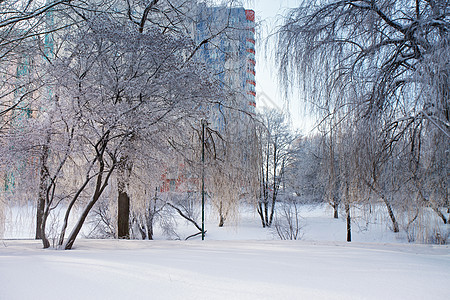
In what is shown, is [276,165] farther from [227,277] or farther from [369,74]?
[227,277]

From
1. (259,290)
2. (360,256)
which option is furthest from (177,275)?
(360,256)

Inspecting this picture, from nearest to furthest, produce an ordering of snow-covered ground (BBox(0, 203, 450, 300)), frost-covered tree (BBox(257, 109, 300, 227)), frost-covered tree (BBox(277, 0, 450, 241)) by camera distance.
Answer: snow-covered ground (BBox(0, 203, 450, 300))
frost-covered tree (BBox(277, 0, 450, 241))
frost-covered tree (BBox(257, 109, 300, 227))

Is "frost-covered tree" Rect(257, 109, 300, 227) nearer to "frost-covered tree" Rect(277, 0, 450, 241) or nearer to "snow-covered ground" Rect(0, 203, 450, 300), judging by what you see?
"frost-covered tree" Rect(277, 0, 450, 241)

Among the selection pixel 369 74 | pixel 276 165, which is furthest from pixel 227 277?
pixel 276 165

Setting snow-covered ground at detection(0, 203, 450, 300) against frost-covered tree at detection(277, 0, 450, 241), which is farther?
frost-covered tree at detection(277, 0, 450, 241)

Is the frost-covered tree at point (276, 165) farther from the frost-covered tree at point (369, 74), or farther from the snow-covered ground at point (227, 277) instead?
the snow-covered ground at point (227, 277)

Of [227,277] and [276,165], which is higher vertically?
[276,165]

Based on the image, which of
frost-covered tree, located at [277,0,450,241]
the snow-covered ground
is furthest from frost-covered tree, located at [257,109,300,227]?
the snow-covered ground

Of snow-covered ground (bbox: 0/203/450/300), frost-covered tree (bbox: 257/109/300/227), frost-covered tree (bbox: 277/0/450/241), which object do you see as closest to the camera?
snow-covered ground (bbox: 0/203/450/300)

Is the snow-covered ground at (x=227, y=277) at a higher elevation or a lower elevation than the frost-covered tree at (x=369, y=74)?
lower

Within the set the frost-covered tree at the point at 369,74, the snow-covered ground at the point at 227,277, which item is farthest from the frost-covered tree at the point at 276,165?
the snow-covered ground at the point at 227,277

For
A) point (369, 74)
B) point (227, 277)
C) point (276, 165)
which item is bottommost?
point (227, 277)

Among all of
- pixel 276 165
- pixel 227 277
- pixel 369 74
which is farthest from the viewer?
pixel 276 165

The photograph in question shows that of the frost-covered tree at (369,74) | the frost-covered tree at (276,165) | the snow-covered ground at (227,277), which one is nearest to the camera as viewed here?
the snow-covered ground at (227,277)
